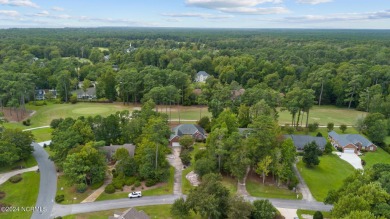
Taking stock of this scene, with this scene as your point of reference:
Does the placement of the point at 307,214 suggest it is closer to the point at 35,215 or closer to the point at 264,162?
the point at 264,162

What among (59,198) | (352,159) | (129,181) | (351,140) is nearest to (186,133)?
(129,181)

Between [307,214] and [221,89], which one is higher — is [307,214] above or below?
below

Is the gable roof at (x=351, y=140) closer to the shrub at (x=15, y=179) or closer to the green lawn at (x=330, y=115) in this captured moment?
the green lawn at (x=330, y=115)

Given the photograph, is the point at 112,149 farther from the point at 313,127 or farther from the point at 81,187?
the point at 313,127

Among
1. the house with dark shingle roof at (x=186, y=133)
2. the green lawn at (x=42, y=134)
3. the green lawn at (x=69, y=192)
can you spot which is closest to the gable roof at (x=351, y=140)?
the house with dark shingle roof at (x=186, y=133)

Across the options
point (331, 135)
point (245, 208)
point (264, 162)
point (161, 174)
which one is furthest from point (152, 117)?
point (331, 135)

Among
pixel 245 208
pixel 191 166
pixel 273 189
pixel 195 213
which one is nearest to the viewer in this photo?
pixel 245 208

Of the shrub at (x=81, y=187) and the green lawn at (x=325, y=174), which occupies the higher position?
the shrub at (x=81, y=187)

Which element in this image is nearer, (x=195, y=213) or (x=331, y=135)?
(x=195, y=213)
